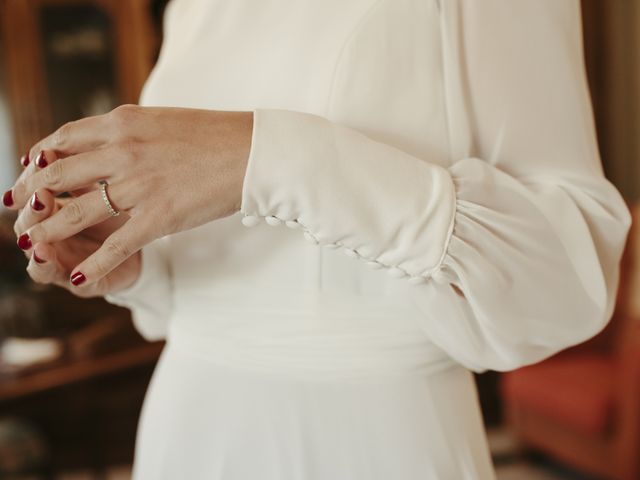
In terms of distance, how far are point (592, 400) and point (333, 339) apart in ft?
6.91

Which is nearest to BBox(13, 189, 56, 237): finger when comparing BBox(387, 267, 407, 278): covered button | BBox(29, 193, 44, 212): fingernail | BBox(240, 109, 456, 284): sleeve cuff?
BBox(29, 193, 44, 212): fingernail

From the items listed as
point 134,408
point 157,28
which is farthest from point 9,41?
point 134,408

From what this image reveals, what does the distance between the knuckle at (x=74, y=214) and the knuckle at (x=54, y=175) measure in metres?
0.02

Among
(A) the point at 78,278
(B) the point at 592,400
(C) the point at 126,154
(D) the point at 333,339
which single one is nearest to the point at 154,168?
(C) the point at 126,154

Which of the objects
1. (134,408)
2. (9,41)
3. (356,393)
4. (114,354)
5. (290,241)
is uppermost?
(290,241)

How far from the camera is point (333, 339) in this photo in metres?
0.69

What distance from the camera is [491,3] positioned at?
0.64 m

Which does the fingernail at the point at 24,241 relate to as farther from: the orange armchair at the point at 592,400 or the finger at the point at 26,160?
the orange armchair at the point at 592,400

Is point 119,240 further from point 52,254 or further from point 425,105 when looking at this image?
point 425,105

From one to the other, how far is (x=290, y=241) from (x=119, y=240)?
20 cm

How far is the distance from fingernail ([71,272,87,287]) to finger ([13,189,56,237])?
0.05 metres

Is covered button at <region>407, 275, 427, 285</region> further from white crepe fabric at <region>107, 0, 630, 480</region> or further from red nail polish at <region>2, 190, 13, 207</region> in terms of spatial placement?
red nail polish at <region>2, 190, 13, 207</region>

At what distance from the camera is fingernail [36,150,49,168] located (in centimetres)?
56

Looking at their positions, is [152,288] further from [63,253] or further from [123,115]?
[123,115]
